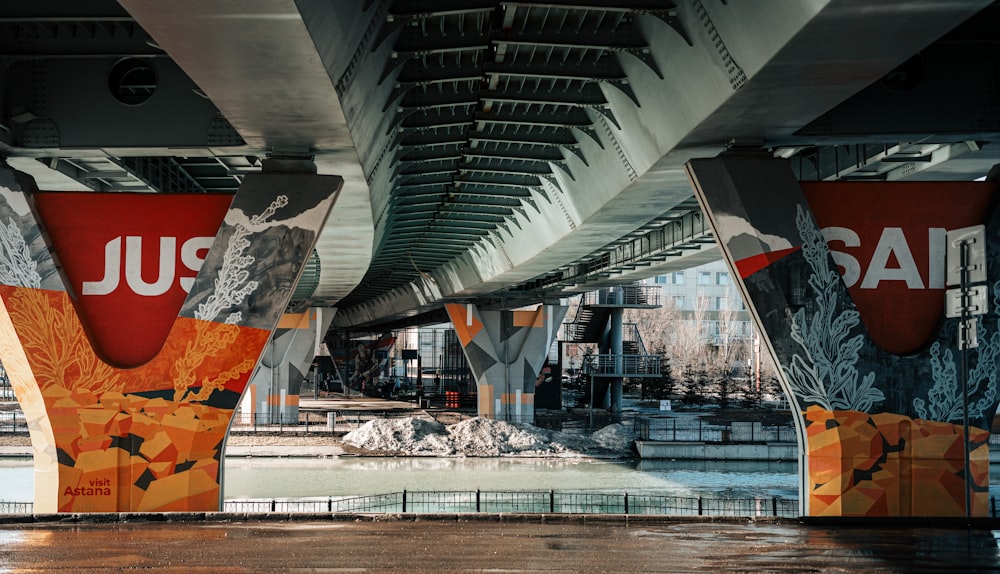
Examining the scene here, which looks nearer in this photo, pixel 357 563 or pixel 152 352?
pixel 357 563

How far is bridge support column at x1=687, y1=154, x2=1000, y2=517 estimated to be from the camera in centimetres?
1708

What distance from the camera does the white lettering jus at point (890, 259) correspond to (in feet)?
57.9

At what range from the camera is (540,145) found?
24.3 m

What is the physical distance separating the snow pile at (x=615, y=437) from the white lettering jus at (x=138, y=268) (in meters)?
35.5

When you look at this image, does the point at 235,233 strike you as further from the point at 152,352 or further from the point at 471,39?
the point at 471,39

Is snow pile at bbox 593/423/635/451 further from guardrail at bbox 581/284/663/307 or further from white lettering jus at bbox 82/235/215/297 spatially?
white lettering jus at bbox 82/235/215/297

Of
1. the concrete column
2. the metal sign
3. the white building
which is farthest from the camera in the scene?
the white building

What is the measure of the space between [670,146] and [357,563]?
8548mm

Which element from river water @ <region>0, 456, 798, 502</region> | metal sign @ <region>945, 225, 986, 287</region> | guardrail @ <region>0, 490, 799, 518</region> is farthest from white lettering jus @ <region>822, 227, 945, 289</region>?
river water @ <region>0, 456, 798, 502</region>

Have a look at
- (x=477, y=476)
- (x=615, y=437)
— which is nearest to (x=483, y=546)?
(x=477, y=476)

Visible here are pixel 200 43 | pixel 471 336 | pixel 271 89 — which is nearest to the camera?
pixel 200 43

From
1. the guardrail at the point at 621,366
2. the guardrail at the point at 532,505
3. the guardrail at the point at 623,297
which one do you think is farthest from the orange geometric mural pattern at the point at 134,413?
the guardrail at the point at 623,297

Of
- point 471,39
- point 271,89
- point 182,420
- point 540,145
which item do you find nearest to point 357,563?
point 182,420

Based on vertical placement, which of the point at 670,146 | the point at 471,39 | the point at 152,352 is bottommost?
the point at 152,352
